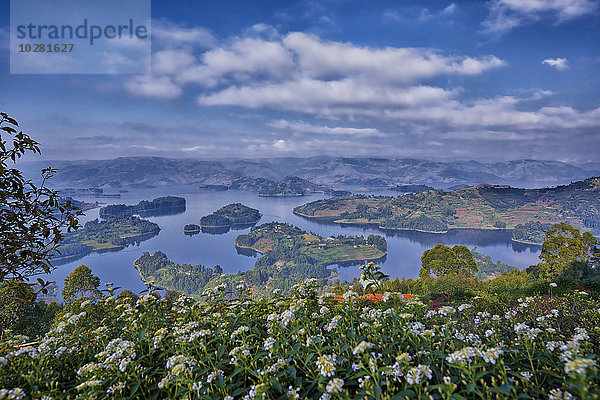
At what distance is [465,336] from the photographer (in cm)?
324

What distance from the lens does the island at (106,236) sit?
10119 cm

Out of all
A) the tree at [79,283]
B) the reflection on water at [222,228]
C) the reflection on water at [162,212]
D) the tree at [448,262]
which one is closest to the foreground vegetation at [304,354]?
the tree at [79,283]

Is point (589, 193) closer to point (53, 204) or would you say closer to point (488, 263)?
point (488, 263)

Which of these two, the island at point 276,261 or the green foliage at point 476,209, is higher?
the green foliage at point 476,209

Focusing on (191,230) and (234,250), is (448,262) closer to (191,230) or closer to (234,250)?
(234,250)

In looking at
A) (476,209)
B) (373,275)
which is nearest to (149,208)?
(373,275)

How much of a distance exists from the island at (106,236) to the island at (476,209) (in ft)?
280

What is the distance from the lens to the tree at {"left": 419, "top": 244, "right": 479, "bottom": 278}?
73.3ft

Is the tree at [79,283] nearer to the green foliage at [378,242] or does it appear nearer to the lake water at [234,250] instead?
the lake water at [234,250]

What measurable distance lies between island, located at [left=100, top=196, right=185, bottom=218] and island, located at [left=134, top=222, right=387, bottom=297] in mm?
77096

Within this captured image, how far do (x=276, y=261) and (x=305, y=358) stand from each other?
94.4m

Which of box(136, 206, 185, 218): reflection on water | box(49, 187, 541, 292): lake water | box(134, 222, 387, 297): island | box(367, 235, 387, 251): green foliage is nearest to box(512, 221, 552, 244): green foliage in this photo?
box(49, 187, 541, 292): lake water

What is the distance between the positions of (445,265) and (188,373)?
24.4 meters

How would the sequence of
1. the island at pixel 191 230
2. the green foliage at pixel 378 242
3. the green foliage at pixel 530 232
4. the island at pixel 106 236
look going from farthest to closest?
the island at pixel 191 230 → the green foliage at pixel 530 232 → the island at pixel 106 236 → the green foliage at pixel 378 242
